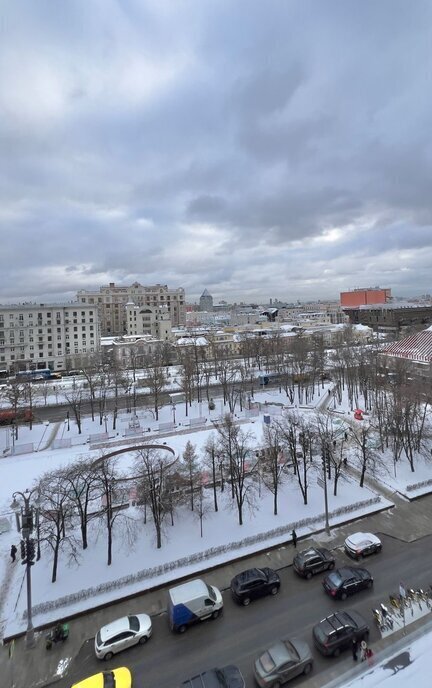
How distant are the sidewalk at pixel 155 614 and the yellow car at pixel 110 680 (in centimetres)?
243

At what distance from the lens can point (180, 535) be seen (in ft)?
64.0

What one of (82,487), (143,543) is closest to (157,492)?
(143,543)

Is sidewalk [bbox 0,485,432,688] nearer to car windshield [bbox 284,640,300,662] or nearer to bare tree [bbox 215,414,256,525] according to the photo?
car windshield [bbox 284,640,300,662]

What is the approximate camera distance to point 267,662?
36.8ft

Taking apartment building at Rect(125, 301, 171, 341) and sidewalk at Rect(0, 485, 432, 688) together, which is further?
apartment building at Rect(125, 301, 171, 341)

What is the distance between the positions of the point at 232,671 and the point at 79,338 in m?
83.3

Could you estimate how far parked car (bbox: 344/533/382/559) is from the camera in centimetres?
1717

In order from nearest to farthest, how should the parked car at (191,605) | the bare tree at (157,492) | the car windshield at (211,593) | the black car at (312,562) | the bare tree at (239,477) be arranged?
the parked car at (191,605)
the car windshield at (211,593)
the black car at (312,562)
the bare tree at (157,492)
the bare tree at (239,477)

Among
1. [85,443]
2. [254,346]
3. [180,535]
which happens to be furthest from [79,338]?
[180,535]

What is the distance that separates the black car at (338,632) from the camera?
12.0 metres

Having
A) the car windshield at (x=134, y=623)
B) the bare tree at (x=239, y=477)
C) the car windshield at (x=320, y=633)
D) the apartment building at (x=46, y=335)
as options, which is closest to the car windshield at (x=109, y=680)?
the car windshield at (x=134, y=623)

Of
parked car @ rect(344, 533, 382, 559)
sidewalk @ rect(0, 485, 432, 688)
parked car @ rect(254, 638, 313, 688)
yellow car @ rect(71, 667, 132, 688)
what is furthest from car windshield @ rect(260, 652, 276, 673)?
parked car @ rect(344, 533, 382, 559)

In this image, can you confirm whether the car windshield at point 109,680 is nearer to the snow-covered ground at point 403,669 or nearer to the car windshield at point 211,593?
the car windshield at point 211,593

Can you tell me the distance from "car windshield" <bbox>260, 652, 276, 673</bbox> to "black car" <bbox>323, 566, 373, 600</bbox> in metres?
4.53
